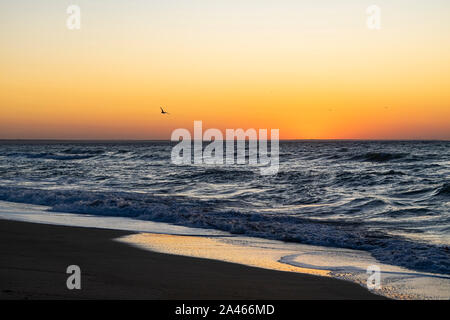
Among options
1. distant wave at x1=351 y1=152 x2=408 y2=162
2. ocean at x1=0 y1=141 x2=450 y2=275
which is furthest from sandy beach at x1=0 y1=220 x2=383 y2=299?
distant wave at x1=351 y1=152 x2=408 y2=162

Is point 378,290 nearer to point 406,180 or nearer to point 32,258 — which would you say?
point 32,258

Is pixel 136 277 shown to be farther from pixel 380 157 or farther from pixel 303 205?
pixel 380 157

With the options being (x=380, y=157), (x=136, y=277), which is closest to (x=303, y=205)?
(x=136, y=277)

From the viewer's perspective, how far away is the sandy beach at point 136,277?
17.7 ft

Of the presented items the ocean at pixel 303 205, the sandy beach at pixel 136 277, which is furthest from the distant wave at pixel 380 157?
the sandy beach at pixel 136 277

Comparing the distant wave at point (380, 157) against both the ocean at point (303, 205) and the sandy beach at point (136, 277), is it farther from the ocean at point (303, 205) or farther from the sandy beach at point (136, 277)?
the sandy beach at point (136, 277)

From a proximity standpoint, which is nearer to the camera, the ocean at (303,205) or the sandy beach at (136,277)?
the sandy beach at (136,277)

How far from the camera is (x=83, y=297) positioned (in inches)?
199

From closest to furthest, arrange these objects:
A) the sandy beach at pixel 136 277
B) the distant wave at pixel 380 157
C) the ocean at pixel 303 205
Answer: the sandy beach at pixel 136 277, the ocean at pixel 303 205, the distant wave at pixel 380 157

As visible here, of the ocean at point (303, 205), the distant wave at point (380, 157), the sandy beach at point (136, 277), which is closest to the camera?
the sandy beach at point (136, 277)

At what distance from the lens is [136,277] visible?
6.20m

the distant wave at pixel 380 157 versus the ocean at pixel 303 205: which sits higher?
the distant wave at pixel 380 157
